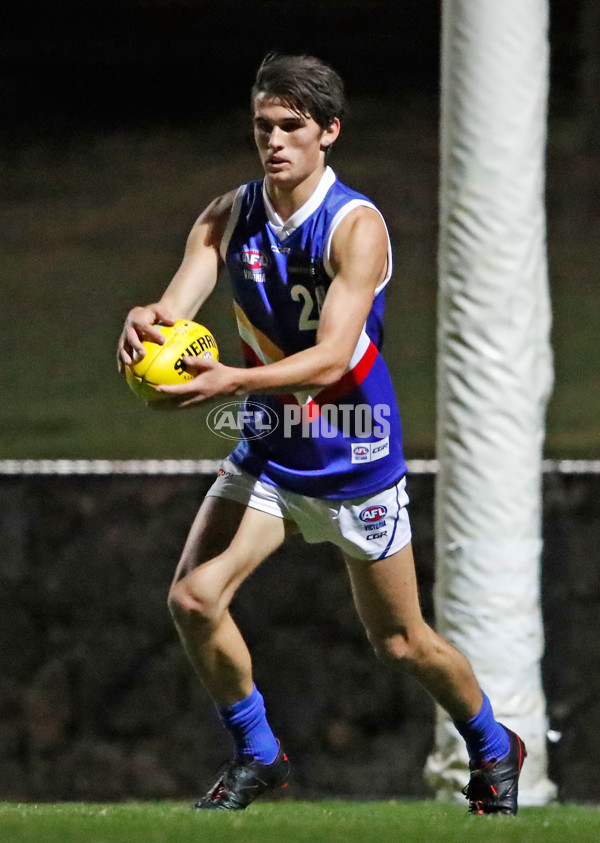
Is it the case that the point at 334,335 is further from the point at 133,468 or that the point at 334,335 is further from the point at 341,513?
the point at 133,468

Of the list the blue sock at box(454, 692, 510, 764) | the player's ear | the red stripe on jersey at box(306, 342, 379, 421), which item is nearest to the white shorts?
the red stripe on jersey at box(306, 342, 379, 421)

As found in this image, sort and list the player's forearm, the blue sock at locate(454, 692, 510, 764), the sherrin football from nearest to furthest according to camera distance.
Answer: the player's forearm < the sherrin football < the blue sock at locate(454, 692, 510, 764)

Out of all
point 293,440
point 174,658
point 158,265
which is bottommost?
point 174,658

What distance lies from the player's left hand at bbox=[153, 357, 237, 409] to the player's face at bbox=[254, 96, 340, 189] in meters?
0.73

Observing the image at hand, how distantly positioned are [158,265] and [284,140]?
27.7 feet

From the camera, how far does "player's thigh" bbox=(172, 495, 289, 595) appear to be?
13.5ft

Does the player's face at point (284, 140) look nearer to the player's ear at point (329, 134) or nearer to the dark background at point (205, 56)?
the player's ear at point (329, 134)

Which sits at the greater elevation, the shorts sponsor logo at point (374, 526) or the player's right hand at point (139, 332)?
the player's right hand at point (139, 332)

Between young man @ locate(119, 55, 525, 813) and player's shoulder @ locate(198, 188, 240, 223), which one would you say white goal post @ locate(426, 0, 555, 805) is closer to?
young man @ locate(119, 55, 525, 813)

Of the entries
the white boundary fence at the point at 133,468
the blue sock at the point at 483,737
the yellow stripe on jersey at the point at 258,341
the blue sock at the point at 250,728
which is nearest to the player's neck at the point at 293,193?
the yellow stripe on jersey at the point at 258,341

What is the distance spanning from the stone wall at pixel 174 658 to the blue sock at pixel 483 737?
2098 millimetres

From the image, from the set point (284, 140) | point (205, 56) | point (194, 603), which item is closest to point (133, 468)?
point (194, 603)

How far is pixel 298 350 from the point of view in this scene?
4.24 m

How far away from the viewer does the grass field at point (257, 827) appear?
3.60 m
